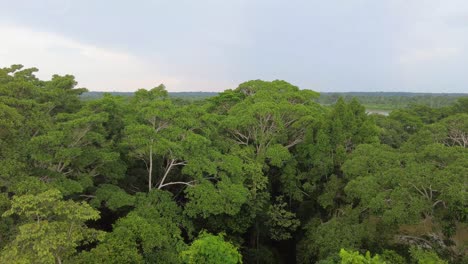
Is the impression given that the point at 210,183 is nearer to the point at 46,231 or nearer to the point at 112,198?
the point at 112,198

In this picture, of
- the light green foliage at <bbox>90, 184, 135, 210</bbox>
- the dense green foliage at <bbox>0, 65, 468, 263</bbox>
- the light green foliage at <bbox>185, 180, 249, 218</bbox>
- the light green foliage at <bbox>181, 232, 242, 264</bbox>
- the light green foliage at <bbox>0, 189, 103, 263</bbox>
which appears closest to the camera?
the light green foliage at <bbox>0, 189, 103, 263</bbox>

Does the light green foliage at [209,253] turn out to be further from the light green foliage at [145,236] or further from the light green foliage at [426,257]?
the light green foliage at [426,257]

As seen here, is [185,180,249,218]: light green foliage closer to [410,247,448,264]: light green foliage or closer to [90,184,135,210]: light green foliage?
Result: [90,184,135,210]: light green foliage

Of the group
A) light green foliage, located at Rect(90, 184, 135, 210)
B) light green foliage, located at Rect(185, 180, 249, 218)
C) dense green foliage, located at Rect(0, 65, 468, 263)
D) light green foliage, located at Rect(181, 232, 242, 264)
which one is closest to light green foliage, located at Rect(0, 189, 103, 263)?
dense green foliage, located at Rect(0, 65, 468, 263)

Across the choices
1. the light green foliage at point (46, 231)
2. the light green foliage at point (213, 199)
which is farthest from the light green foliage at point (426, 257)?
the light green foliage at point (46, 231)

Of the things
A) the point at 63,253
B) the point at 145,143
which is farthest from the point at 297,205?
the point at 63,253

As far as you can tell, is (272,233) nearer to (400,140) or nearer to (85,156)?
(85,156)
